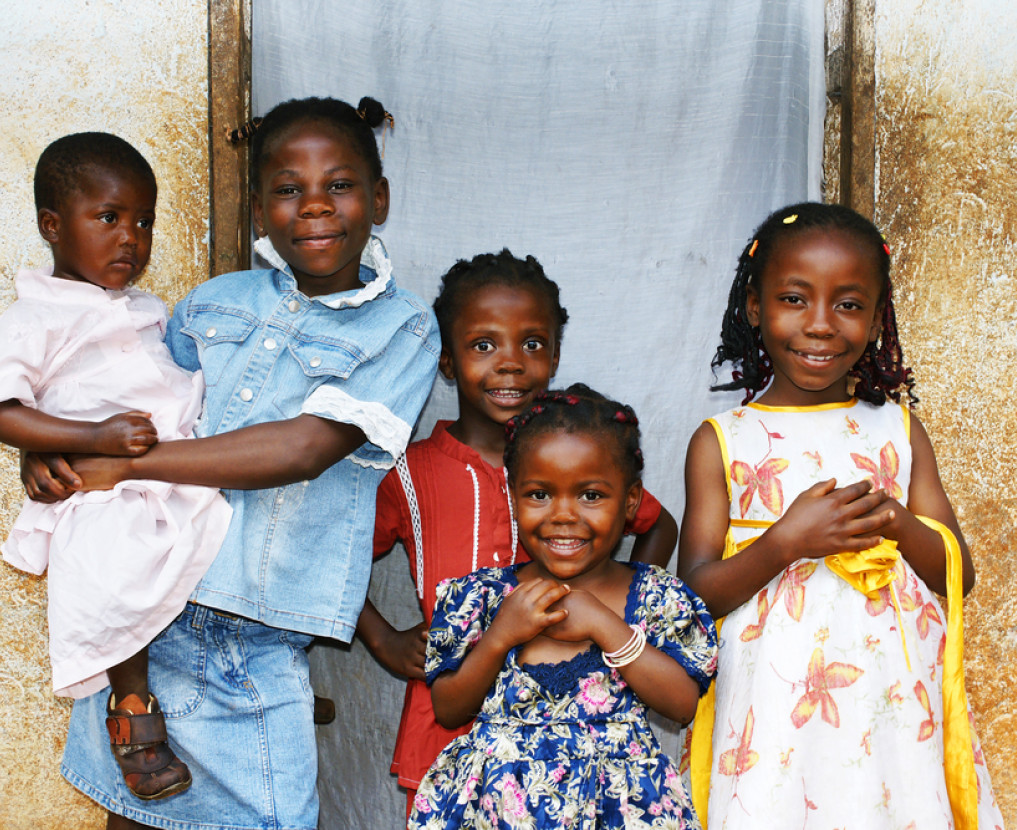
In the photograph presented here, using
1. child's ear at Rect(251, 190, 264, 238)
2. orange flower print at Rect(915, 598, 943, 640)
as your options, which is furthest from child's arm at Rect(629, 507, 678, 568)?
child's ear at Rect(251, 190, 264, 238)

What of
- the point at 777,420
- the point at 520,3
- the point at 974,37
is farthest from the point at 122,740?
the point at 974,37

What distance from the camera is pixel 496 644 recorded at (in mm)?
1870

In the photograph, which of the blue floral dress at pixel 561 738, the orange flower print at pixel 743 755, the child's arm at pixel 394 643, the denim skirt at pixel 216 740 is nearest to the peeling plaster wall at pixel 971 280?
the orange flower print at pixel 743 755

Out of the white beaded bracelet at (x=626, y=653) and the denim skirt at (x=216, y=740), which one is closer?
the white beaded bracelet at (x=626, y=653)

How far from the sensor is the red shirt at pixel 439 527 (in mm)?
2193

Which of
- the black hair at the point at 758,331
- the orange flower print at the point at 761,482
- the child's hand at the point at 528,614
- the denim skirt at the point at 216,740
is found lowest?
the denim skirt at the point at 216,740

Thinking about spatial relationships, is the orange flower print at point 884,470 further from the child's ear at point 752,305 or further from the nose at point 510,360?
the nose at point 510,360

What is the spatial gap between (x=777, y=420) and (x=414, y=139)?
1265 millimetres

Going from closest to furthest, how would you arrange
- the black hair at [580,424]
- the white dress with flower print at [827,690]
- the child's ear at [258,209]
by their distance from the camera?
1. the white dress with flower print at [827,690]
2. the black hair at [580,424]
3. the child's ear at [258,209]

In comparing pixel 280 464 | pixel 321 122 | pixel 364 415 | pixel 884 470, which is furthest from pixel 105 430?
pixel 884 470

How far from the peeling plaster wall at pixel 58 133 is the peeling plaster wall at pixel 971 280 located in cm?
187

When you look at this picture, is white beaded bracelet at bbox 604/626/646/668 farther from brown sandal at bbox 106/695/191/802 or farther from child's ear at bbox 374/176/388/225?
child's ear at bbox 374/176/388/225

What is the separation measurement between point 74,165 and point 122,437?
603 mm

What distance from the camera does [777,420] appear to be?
217 cm
